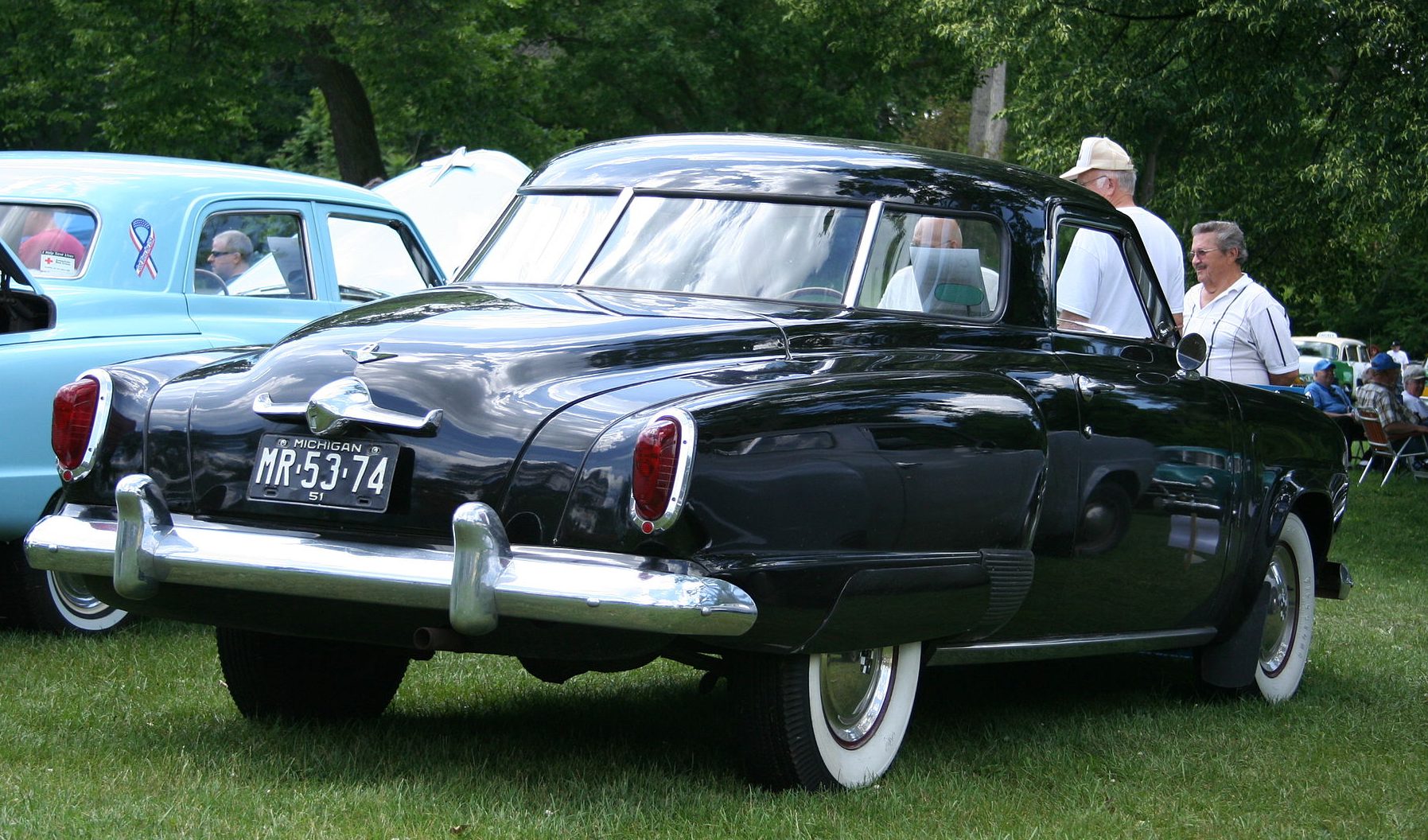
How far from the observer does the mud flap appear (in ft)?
20.2

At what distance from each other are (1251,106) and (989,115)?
45.4ft

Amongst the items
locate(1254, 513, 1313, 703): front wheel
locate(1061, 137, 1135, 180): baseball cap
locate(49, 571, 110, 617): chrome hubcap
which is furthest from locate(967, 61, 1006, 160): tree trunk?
locate(49, 571, 110, 617): chrome hubcap

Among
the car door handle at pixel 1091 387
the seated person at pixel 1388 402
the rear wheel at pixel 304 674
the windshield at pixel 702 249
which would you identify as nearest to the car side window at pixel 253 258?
the windshield at pixel 702 249

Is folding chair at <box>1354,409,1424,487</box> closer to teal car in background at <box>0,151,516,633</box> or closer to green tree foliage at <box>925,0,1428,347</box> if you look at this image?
green tree foliage at <box>925,0,1428,347</box>

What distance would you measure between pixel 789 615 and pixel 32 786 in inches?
75.9

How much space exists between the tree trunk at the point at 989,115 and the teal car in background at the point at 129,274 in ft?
64.6

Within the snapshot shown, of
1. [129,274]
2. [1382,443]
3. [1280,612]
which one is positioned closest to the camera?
[1280,612]

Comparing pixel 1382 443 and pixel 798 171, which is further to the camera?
pixel 1382 443

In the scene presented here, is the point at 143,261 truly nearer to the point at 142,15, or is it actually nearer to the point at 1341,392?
the point at 142,15

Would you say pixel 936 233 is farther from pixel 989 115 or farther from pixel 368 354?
pixel 989 115

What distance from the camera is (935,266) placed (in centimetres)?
523

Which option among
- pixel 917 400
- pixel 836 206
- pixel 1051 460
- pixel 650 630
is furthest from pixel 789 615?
pixel 836 206

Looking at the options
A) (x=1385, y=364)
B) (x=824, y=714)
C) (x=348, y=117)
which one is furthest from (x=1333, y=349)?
(x=824, y=714)

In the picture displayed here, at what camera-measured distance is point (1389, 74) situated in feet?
45.6
